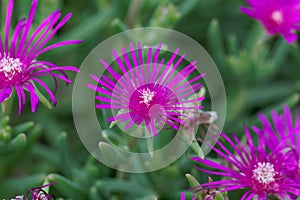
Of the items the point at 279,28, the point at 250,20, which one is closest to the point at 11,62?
the point at 279,28

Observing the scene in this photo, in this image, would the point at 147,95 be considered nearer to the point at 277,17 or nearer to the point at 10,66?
the point at 10,66

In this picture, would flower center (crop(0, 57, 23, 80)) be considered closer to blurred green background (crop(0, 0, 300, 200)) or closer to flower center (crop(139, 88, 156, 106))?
blurred green background (crop(0, 0, 300, 200))

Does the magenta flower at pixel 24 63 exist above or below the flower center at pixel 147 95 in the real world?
above

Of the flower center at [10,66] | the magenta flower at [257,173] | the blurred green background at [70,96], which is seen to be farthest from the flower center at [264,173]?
the flower center at [10,66]

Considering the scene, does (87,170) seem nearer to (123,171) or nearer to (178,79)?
(123,171)

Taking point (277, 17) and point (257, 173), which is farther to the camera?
point (277, 17)

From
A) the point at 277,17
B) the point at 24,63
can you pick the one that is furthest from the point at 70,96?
the point at 277,17

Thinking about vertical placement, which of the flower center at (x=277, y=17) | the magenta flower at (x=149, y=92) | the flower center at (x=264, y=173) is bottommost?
the flower center at (x=264, y=173)

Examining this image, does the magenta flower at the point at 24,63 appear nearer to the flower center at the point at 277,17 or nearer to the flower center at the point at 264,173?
the flower center at the point at 264,173
